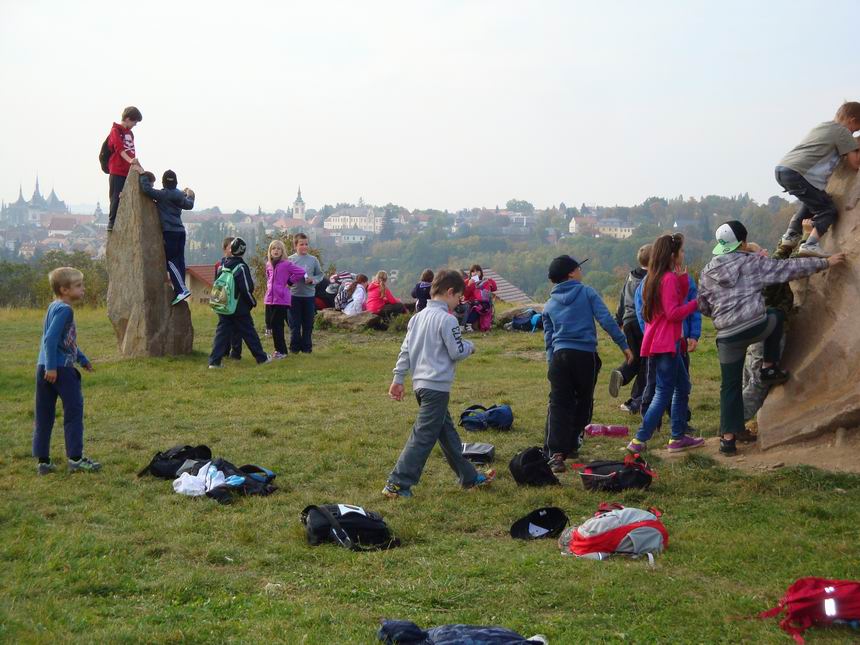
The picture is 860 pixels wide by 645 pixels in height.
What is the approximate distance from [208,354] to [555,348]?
892cm

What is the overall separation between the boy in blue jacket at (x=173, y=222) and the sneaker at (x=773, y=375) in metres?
10.00

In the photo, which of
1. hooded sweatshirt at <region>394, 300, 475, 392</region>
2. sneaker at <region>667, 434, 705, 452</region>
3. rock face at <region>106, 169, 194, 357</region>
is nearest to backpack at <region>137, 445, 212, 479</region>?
hooded sweatshirt at <region>394, 300, 475, 392</region>

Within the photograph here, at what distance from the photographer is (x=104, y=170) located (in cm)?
1606

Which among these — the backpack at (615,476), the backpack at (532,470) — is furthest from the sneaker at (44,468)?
the backpack at (615,476)

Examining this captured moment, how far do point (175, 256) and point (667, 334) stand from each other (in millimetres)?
9606

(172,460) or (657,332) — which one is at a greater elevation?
(657,332)

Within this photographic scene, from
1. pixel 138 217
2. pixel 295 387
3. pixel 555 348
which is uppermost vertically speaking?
pixel 138 217

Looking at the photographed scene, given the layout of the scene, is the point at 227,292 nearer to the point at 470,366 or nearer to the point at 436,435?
the point at 470,366

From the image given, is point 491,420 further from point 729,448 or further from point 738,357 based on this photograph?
point 738,357

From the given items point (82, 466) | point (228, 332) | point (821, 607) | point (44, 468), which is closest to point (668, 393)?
point (821, 607)

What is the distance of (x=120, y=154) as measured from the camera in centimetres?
1586

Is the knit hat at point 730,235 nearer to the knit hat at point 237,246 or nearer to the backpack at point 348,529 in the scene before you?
the backpack at point 348,529

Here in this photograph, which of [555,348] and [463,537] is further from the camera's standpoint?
[555,348]

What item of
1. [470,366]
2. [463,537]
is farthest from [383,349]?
[463,537]
